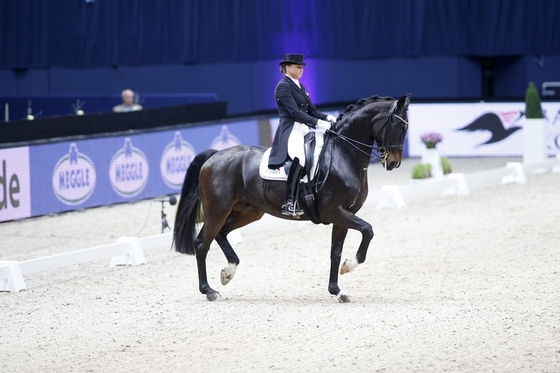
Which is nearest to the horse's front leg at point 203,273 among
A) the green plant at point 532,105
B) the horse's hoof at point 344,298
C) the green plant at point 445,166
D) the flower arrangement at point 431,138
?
the horse's hoof at point 344,298

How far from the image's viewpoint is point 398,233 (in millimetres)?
11750

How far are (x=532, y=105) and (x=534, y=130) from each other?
1.50 ft

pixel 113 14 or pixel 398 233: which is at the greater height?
pixel 113 14

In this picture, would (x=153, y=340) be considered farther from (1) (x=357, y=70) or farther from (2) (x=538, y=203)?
(1) (x=357, y=70)

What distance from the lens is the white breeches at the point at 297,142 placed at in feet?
26.1

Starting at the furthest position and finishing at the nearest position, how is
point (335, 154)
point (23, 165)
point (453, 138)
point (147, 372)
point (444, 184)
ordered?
point (453, 138), point (444, 184), point (23, 165), point (335, 154), point (147, 372)

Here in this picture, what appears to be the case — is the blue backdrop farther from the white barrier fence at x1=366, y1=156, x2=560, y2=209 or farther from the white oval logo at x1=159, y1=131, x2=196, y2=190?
the white oval logo at x1=159, y1=131, x2=196, y2=190

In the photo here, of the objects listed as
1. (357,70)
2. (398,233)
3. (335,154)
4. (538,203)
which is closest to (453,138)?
(357,70)

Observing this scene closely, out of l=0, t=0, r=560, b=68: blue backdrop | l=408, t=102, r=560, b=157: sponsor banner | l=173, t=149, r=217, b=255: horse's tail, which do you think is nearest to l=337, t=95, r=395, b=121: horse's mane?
l=173, t=149, r=217, b=255: horse's tail

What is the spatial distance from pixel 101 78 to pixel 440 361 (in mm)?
18256

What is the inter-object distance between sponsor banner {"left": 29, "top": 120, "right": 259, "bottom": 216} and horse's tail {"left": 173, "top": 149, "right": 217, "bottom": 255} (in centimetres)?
520

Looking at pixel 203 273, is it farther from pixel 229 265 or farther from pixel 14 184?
pixel 14 184

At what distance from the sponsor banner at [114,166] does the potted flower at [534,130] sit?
5.34 m

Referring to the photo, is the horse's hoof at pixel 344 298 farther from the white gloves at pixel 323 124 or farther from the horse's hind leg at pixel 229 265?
the white gloves at pixel 323 124
